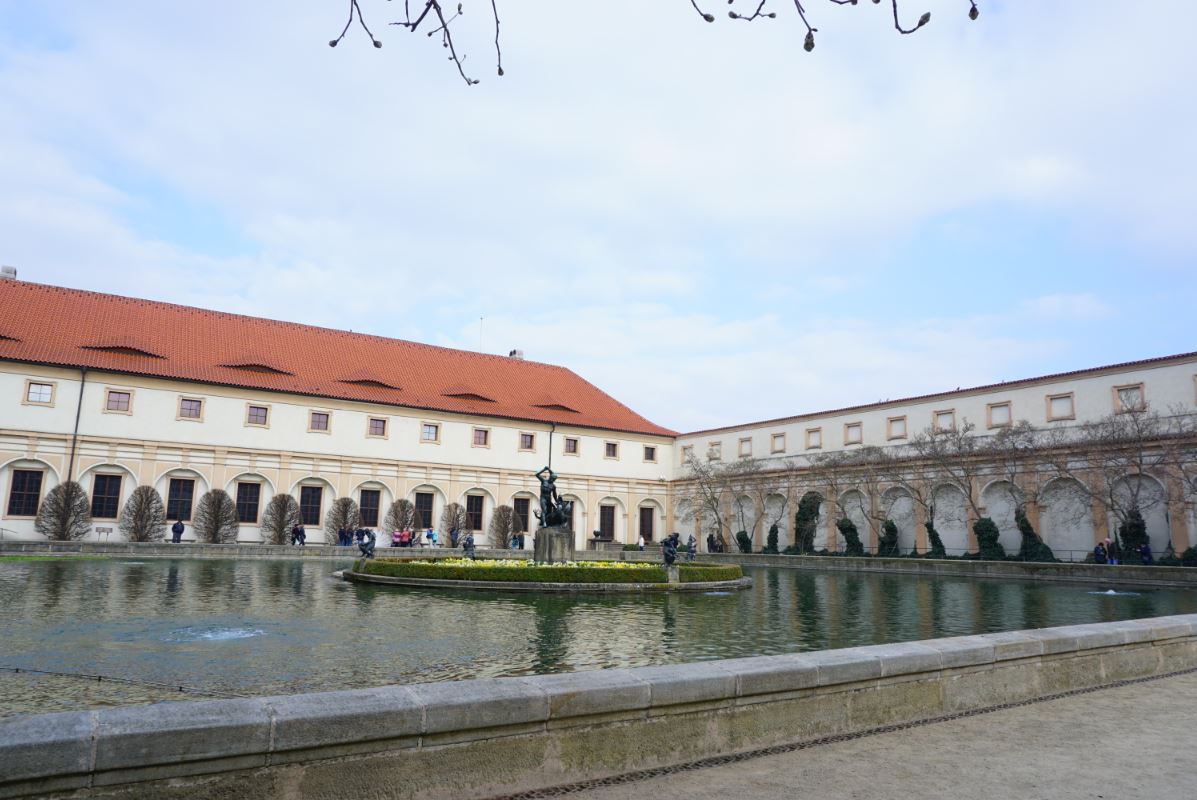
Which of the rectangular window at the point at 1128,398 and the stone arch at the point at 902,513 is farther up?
the rectangular window at the point at 1128,398

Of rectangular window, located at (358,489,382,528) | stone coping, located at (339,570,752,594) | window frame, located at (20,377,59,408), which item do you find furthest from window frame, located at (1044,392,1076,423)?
window frame, located at (20,377,59,408)

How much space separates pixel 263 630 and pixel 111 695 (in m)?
4.93

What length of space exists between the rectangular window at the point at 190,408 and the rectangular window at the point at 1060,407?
42.4m

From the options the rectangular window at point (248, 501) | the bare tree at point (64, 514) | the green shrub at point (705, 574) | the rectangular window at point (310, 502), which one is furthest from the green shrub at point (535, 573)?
the rectangular window at point (310, 502)

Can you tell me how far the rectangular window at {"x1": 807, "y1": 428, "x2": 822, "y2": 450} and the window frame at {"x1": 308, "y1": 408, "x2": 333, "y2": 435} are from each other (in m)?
28.5

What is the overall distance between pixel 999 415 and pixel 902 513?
722cm

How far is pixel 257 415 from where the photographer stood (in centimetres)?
4334

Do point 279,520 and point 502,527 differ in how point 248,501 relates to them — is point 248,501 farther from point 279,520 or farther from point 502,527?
point 502,527

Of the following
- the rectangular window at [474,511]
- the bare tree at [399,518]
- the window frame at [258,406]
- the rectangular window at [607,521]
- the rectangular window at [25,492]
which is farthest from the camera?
the rectangular window at [607,521]

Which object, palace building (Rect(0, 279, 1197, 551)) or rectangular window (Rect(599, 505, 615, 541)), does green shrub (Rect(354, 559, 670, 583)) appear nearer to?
palace building (Rect(0, 279, 1197, 551))

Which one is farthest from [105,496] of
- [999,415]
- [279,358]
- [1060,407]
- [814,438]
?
[1060,407]

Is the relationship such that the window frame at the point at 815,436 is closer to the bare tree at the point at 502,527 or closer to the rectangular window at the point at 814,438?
the rectangular window at the point at 814,438

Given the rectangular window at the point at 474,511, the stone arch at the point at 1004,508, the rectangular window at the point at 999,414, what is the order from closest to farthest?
1. the stone arch at the point at 1004,508
2. the rectangular window at the point at 999,414
3. the rectangular window at the point at 474,511

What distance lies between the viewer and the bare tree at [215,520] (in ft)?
131
